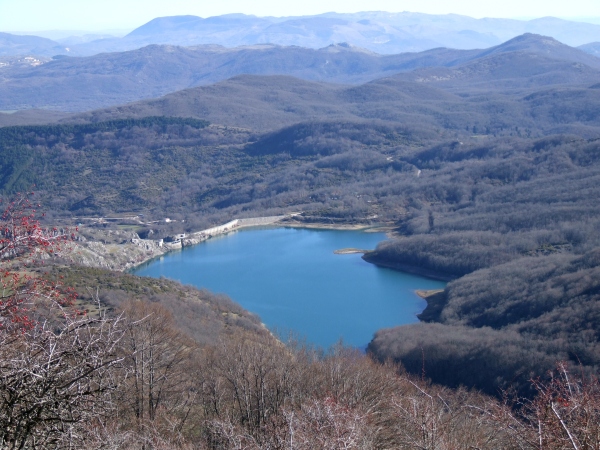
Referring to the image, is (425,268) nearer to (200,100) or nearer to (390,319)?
(390,319)

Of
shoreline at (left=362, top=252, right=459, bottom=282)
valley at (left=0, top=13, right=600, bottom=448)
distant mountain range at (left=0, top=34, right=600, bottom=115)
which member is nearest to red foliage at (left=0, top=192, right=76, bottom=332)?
valley at (left=0, top=13, right=600, bottom=448)

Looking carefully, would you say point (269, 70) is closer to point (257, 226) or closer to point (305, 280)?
point (257, 226)

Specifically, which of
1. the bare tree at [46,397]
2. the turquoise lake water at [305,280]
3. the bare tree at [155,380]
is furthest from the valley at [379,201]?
the bare tree at [46,397]

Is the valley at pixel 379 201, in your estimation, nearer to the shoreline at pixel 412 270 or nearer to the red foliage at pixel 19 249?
the shoreline at pixel 412 270

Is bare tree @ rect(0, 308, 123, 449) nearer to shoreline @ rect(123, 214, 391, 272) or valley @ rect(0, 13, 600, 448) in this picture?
valley @ rect(0, 13, 600, 448)

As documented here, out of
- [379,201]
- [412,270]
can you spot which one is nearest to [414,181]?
[379,201]

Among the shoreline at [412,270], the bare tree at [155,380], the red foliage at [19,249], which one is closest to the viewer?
the red foliage at [19,249]
